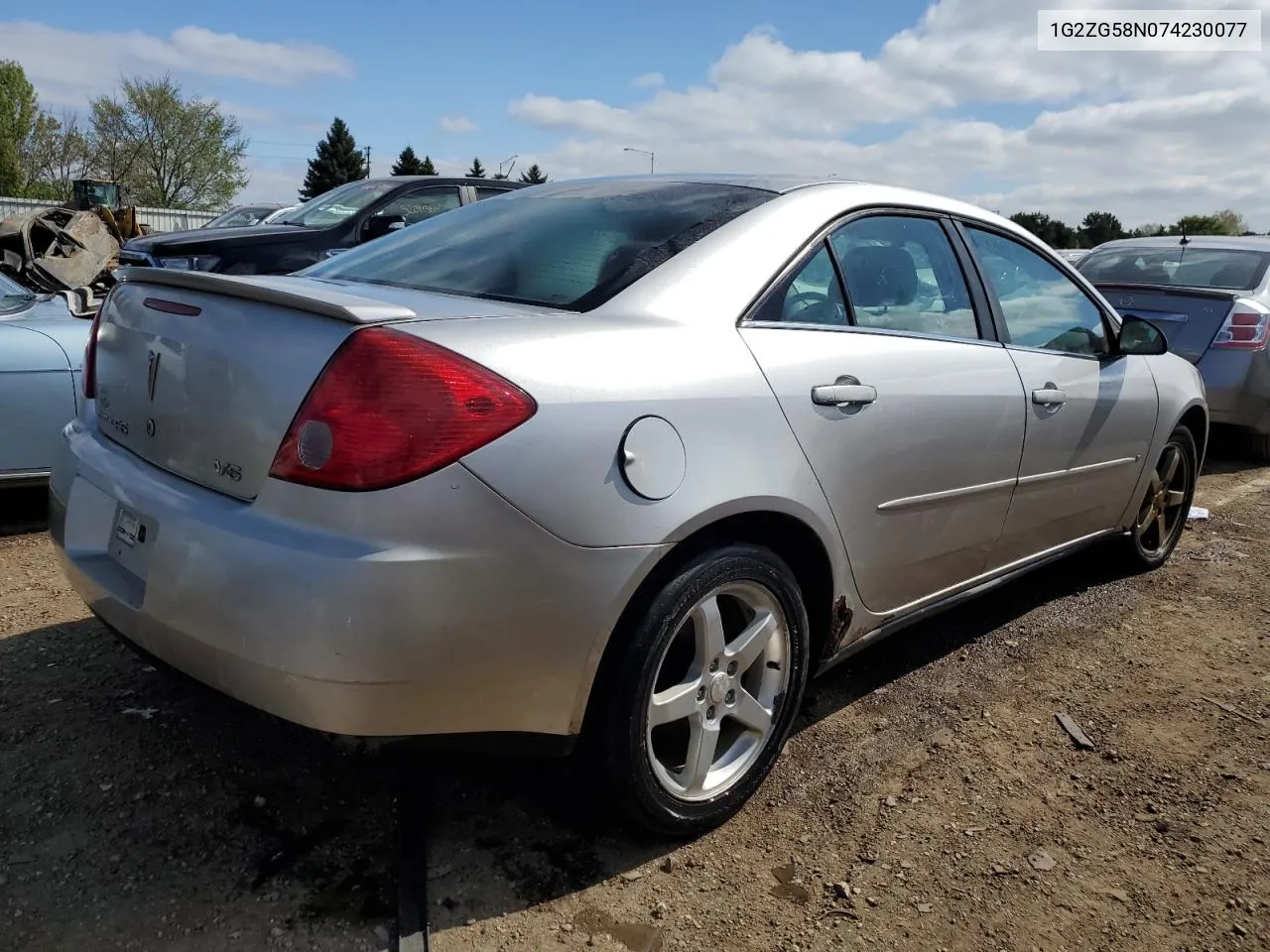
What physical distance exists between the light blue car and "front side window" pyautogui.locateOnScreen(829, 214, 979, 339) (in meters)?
3.02

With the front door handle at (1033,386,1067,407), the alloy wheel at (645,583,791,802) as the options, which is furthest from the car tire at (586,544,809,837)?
the front door handle at (1033,386,1067,407)

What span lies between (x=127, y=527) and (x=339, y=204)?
794 centimetres

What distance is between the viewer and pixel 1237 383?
6754 mm

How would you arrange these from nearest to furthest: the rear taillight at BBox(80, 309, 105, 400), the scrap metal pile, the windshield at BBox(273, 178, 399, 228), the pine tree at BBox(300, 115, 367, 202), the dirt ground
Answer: the dirt ground → the rear taillight at BBox(80, 309, 105, 400) → the windshield at BBox(273, 178, 399, 228) → the scrap metal pile → the pine tree at BBox(300, 115, 367, 202)

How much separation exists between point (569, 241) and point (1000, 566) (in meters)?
1.78

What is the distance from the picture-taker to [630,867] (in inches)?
88.2

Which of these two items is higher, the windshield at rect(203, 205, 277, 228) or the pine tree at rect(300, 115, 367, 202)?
the pine tree at rect(300, 115, 367, 202)

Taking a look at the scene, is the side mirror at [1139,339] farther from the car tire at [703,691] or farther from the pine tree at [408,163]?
the pine tree at [408,163]

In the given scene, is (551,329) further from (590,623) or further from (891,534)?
(891,534)

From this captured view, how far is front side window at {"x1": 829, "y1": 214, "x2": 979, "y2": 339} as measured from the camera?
9.00ft

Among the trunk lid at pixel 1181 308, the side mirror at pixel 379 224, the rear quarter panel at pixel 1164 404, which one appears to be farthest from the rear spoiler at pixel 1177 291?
the side mirror at pixel 379 224

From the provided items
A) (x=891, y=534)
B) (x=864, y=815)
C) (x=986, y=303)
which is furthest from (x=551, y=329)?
(x=986, y=303)

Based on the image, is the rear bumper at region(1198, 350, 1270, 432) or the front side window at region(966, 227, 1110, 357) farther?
the rear bumper at region(1198, 350, 1270, 432)

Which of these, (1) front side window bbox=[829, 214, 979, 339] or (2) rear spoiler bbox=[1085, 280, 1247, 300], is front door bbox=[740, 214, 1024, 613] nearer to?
(1) front side window bbox=[829, 214, 979, 339]
